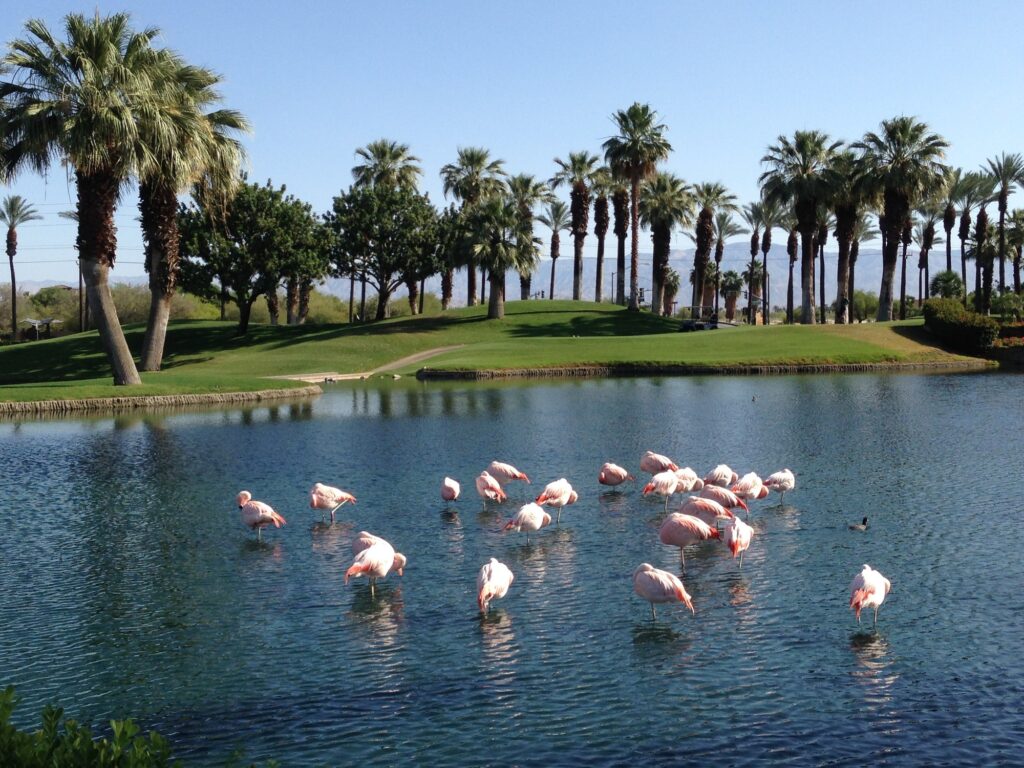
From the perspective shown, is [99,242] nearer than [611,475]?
No

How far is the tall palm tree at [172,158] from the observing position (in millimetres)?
50031

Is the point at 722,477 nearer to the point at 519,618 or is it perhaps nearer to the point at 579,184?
A: the point at 519,618

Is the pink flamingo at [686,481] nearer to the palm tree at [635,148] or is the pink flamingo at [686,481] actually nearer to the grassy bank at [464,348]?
the grassy bank at [464,348]

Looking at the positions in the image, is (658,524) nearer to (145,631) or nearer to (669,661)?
(669,661)

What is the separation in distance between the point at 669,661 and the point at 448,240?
92018mm

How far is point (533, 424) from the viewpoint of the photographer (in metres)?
42.3

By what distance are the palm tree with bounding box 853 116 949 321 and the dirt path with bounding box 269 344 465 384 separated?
3816cm

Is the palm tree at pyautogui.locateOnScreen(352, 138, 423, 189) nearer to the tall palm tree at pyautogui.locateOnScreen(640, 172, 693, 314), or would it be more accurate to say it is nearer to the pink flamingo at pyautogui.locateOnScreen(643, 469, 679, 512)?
the tall palm tree at pyautogui.locateOnScreen(640, 172, 693, 314)

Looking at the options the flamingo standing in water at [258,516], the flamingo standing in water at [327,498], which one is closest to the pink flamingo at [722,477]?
the flamingo standing in water at [327,498]

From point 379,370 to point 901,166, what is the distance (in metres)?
47.8

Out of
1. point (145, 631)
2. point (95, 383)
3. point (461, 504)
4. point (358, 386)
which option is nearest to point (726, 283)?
point (358, 386)

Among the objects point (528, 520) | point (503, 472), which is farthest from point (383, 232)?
point (528, 520)

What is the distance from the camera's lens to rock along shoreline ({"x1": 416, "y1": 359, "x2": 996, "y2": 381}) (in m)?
68.9

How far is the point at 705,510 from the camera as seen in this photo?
20.7 metres
